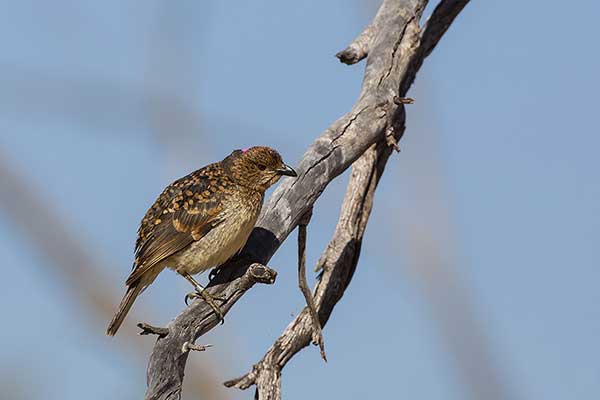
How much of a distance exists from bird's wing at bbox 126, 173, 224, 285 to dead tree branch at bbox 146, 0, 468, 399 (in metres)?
0.39

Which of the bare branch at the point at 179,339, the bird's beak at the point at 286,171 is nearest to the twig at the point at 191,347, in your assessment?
the bare branch at the point at 179,339

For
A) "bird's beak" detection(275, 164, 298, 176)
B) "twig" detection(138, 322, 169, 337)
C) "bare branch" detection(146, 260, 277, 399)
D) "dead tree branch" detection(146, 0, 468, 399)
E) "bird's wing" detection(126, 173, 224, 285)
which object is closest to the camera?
"twig" detection(138, 322, 169, 337)

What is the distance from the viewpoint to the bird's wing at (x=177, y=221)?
6.81 m

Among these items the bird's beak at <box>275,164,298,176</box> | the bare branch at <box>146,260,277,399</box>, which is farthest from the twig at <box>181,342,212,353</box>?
the bird's beak at <box>275,164,298,176</box>

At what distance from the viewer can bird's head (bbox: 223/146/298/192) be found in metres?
7.06

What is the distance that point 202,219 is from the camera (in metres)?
6.92

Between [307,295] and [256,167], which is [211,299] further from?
[256,167]

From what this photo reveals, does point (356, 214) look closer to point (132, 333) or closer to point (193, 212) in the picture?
point (193, 212)

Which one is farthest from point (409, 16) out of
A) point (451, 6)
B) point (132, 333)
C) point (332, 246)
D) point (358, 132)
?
point (132, 333)

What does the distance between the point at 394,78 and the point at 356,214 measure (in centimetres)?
90

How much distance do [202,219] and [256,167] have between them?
21.2 inches

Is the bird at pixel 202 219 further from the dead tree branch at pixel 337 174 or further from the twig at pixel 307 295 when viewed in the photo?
the twig at pixel 307 295

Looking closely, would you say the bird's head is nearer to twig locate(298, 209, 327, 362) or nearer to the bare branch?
twig locate(298, 209, 327, 362)

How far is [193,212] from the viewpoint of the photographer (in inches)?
274
